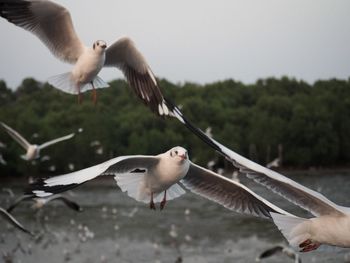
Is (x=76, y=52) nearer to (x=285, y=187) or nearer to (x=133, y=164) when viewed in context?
(x=133, y=164)

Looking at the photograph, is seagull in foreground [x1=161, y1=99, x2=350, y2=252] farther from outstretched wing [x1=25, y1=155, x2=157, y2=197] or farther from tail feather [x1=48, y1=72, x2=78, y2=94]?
tail feather [x1=48, y1=72, x2=78, y2=94]

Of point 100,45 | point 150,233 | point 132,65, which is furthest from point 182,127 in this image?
point 100,45

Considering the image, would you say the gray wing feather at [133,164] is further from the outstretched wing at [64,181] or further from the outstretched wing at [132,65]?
the outstretched wing at [132,65]

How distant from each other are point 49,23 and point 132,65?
544 millimetres

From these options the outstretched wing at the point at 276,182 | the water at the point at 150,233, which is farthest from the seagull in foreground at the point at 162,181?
the water at the point at 150,233

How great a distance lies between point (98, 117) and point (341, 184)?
918 cm

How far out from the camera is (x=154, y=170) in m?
3.63

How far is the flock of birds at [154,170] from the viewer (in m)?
3.42

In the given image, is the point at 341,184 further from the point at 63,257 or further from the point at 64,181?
the point at 64,181

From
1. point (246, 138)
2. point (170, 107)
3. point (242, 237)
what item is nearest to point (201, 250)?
point (242, 237)

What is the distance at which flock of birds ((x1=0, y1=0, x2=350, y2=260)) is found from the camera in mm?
3416

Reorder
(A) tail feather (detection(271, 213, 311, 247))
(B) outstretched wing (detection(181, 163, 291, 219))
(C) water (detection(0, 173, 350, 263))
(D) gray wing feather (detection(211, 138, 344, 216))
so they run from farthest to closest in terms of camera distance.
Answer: (C) water (detection(0, 173, 350, 263)), (B) outstretched wing (detection(181, 163, 291, 219)), (A) tail feather (detection(271, 213, 311, 247)), (D) gray wing feather (detection(211, 138, 344, 216))

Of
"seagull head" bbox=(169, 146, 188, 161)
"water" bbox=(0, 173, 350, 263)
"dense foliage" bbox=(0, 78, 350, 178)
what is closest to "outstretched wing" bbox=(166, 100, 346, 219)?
"seagull head" bbox=(169, 146, 188, 161)

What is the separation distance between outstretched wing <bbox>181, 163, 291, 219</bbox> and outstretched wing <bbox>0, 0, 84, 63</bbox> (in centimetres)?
94
